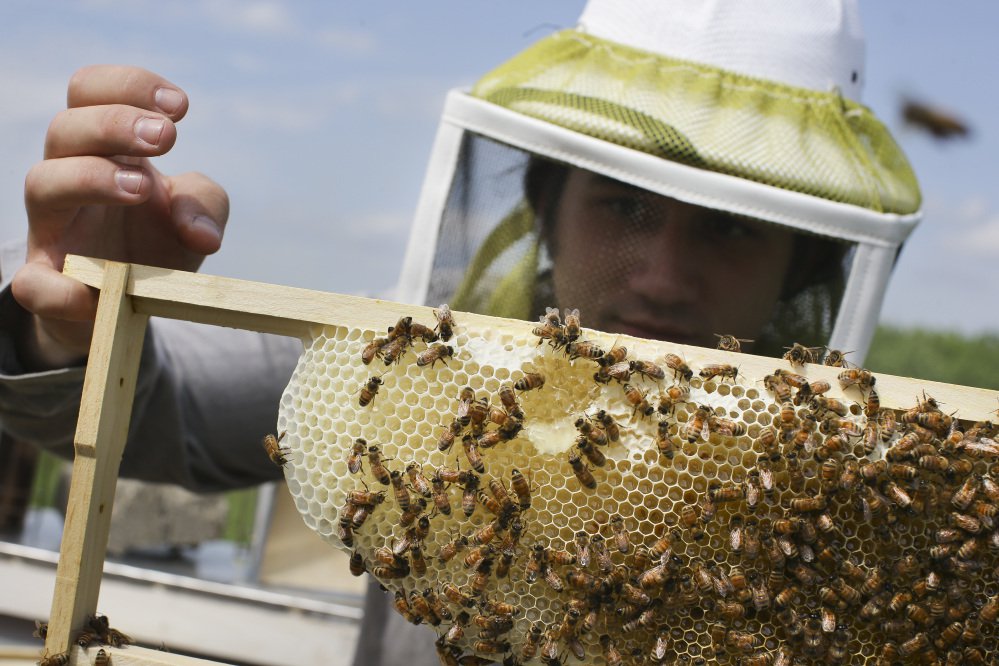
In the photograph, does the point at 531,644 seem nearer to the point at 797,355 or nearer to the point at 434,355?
the point at 434,355

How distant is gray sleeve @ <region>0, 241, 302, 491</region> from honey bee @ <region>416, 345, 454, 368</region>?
5.68ft

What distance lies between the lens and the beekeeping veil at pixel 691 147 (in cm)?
297

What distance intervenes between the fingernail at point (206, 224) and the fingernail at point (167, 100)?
1.27 ft

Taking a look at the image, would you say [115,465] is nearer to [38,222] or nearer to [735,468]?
[38,222]

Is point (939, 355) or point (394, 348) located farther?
point (939, 355)

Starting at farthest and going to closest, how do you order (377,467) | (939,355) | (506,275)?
(939,355)
(506,275)
(377,467)

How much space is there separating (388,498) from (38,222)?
4.90ft

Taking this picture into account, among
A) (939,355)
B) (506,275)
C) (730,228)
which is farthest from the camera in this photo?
(939,355)

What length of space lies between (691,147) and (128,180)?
1.98m

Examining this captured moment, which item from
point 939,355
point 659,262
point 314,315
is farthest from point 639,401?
point 939,355

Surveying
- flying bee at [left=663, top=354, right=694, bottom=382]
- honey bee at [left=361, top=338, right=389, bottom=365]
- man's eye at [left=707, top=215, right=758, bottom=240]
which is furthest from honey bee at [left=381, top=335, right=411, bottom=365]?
man's eye at [left=707, top=215, right=758, bottom=240]

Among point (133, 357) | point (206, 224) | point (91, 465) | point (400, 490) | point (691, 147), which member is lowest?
point (91, 465)

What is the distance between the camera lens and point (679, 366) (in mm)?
2164

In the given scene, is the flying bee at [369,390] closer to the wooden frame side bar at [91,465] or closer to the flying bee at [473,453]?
the flying bee at [473,453]
